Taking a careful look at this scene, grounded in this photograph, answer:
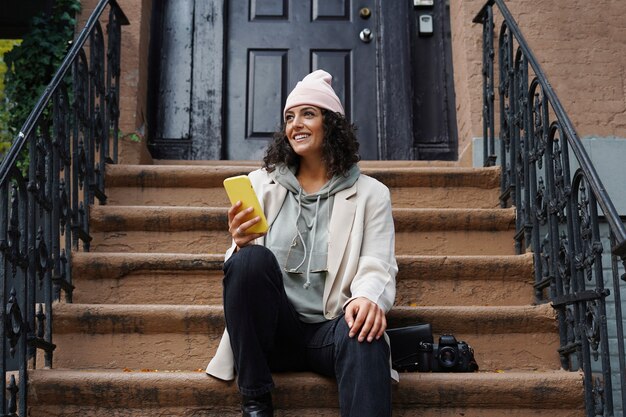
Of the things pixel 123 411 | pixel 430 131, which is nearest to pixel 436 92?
pixel 430 131

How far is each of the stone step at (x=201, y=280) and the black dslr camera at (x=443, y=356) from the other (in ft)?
1.96

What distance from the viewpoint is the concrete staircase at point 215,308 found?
321 cm

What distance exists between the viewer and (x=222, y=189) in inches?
184

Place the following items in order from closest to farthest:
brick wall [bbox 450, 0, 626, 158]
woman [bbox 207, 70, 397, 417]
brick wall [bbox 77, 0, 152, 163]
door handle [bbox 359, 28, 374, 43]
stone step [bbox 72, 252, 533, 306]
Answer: woman [bbox 207, 70, 397, 417]
stone step [bbox 72, 252, 533, 306]
brick wall [bbox 450, 0, 626, 158]
brick wall [bbox 77, 0, 152, 163]
door handle [bbox 359, 28, 374, 43]

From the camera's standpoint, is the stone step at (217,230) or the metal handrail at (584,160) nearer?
the metal handrail at (584,160)

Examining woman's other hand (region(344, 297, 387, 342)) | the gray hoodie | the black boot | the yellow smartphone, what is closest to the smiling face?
the gray hoodie

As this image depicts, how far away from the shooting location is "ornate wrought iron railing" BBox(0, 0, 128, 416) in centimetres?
316

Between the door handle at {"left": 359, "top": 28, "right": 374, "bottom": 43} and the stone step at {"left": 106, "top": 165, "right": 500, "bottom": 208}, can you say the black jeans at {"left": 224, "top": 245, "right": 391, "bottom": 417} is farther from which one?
the door handle at {"left": 359, "top": 28, "right": 374, "bottom": 43}

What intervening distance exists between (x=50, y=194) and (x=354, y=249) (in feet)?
4.65

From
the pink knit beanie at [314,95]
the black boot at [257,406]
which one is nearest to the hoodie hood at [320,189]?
the pink knit beanie at [314,95]

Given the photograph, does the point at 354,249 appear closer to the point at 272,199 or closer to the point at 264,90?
the point at 272,199

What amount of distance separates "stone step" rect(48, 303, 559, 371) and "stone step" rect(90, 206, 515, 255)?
0.65 meters

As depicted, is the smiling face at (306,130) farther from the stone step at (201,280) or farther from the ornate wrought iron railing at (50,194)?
the ornate wrought iron railing at (50,194)

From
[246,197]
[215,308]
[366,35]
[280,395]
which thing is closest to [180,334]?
[215,308]
